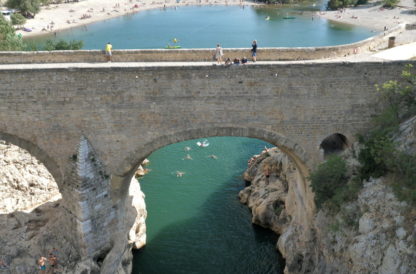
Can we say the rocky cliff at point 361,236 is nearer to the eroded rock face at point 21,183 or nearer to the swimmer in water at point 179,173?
the swimmer in water at point 179,173

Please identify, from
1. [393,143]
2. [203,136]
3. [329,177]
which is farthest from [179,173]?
[393,143]

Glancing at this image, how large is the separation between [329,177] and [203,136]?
4.18 meters

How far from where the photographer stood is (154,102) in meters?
12.5

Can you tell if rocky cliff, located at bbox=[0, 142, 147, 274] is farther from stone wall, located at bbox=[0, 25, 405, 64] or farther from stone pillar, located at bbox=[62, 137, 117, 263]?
stone wall, located at bbox=[0, 25, 405, 64]

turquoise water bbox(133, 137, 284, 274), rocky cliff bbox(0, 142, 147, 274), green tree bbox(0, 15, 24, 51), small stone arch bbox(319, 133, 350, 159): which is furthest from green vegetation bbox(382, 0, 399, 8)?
rocky cliff bbox(0, 142, 147, 274)

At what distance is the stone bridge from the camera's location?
12195 millimetres

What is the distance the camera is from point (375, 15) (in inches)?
2302

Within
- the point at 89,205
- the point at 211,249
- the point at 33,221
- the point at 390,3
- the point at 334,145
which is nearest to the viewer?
the point at 89,205

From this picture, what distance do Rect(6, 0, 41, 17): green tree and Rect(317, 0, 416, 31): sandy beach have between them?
45.1 meters

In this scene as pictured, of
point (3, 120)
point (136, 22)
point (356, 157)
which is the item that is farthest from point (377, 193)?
point (136, 22)

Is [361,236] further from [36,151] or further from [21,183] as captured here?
[21,183]

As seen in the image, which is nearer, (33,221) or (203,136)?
(203,136)

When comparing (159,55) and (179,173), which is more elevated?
(159,55)

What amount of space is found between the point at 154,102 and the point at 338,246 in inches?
278
